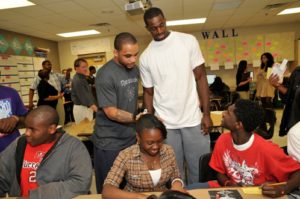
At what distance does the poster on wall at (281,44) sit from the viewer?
29.7 ft

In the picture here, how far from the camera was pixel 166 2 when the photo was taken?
5434 mm

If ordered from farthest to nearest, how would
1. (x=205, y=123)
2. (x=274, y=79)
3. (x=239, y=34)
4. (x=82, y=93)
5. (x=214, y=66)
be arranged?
1. (x=239, y=34)
2. (x=214, y=66)
3. (x=82, y=93)
4. (x=274, y=79)
5. (x=205, y=123)

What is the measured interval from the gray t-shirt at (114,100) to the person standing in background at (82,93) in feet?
6.90

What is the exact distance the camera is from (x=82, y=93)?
4.36 metres

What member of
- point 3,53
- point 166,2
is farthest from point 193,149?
point 3,53

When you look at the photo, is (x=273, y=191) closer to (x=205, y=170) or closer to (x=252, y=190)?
(x=252, y=190)

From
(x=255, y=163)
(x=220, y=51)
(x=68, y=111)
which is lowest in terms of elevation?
(x=68, y=111)

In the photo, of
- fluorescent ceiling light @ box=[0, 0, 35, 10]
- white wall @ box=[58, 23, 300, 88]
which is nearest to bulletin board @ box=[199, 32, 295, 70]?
white wall @ box=[58, 23, 300, 88]

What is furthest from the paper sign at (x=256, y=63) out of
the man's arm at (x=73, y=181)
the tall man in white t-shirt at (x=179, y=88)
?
the man's arm at (x=73, y=181)

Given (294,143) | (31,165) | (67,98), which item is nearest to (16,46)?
(67,98)

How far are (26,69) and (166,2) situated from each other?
4696mm

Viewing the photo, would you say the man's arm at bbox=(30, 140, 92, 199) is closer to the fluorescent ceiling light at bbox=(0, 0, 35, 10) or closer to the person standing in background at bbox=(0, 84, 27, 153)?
the person standing in background at bbox=(0, 84, 27, 153)

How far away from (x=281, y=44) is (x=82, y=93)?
749 centimetres

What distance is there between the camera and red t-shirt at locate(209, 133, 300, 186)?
153cm
